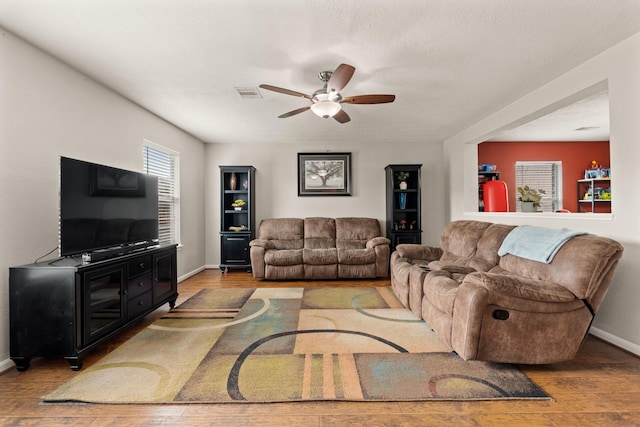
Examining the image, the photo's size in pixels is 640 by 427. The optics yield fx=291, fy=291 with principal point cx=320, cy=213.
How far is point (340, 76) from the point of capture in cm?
238

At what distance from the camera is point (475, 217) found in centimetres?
460

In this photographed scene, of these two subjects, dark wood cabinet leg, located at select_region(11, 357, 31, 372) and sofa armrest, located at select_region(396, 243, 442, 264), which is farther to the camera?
sofa armrest, located at select_region(396, 243, 442, 264)

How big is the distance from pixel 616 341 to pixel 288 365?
2.69 m

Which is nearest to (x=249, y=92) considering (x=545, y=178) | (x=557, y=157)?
(x=545, y=178)

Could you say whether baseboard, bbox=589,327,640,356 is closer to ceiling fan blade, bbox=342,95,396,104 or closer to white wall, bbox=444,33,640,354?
white wall, bbox=444,33,640,354

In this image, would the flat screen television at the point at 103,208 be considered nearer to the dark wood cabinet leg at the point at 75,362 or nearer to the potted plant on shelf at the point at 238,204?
the dark wood cabinet leg at the point at 75,362

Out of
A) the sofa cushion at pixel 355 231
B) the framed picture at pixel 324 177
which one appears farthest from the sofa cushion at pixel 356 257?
the framed picture at pixel 324 177

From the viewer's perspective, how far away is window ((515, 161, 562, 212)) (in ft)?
19.4

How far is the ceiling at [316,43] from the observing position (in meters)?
1.91

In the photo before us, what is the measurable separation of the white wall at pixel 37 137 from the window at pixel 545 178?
6.90 m

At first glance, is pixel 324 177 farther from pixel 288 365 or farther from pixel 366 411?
pixel 366 411

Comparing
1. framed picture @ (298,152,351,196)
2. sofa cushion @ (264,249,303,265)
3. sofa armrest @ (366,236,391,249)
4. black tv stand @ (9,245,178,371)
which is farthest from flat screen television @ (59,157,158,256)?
sofa armrest @ (366,236,391,249)

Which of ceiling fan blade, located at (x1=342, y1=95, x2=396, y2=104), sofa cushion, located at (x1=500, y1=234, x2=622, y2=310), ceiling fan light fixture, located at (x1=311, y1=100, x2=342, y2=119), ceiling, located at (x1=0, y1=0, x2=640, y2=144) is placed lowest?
sofa cushion, located at (x1=500, y1=234, x2=622, y2=310)

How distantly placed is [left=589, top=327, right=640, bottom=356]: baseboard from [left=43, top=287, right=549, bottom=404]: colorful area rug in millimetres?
1127
